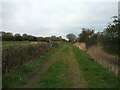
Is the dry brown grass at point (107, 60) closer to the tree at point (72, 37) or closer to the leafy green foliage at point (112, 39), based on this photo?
the leafy green foliage at point (112, 39)

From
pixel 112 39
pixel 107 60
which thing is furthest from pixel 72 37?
pixel 112 39

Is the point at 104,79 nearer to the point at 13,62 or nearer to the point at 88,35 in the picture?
the point at 13,62

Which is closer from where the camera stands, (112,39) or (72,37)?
(112,39)

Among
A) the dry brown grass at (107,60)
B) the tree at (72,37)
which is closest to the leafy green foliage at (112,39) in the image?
the dry brown grass at (107,60)

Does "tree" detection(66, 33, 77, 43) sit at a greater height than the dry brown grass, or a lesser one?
greater

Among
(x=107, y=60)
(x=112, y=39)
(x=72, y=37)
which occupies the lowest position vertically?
(x=107, y=60)

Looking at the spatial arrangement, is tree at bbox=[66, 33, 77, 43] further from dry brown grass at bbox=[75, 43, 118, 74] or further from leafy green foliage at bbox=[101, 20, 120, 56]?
leafy green foliage at bbox=[101, 20, 120, 56]

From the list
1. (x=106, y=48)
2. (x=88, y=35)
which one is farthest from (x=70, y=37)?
(x=106, y=48)

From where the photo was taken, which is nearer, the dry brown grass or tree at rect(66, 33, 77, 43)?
the dry brown grass

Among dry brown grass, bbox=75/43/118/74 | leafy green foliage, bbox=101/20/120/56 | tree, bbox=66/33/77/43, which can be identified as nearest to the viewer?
dry brown grass, bbox=75/43/118/74

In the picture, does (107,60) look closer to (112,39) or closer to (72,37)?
(112,39)

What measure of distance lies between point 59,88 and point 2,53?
4362 millimetres

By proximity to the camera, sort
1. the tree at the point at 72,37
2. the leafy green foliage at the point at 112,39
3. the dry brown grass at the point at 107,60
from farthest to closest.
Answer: the tree at the point at 72,37 < the leafy green foliage at the point at 112,39 < the dry brown grass at the point at 107,60

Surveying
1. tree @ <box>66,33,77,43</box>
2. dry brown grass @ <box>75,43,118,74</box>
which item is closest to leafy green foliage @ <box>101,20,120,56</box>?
dry brown grass @ <box>75,43,118,74</box>
